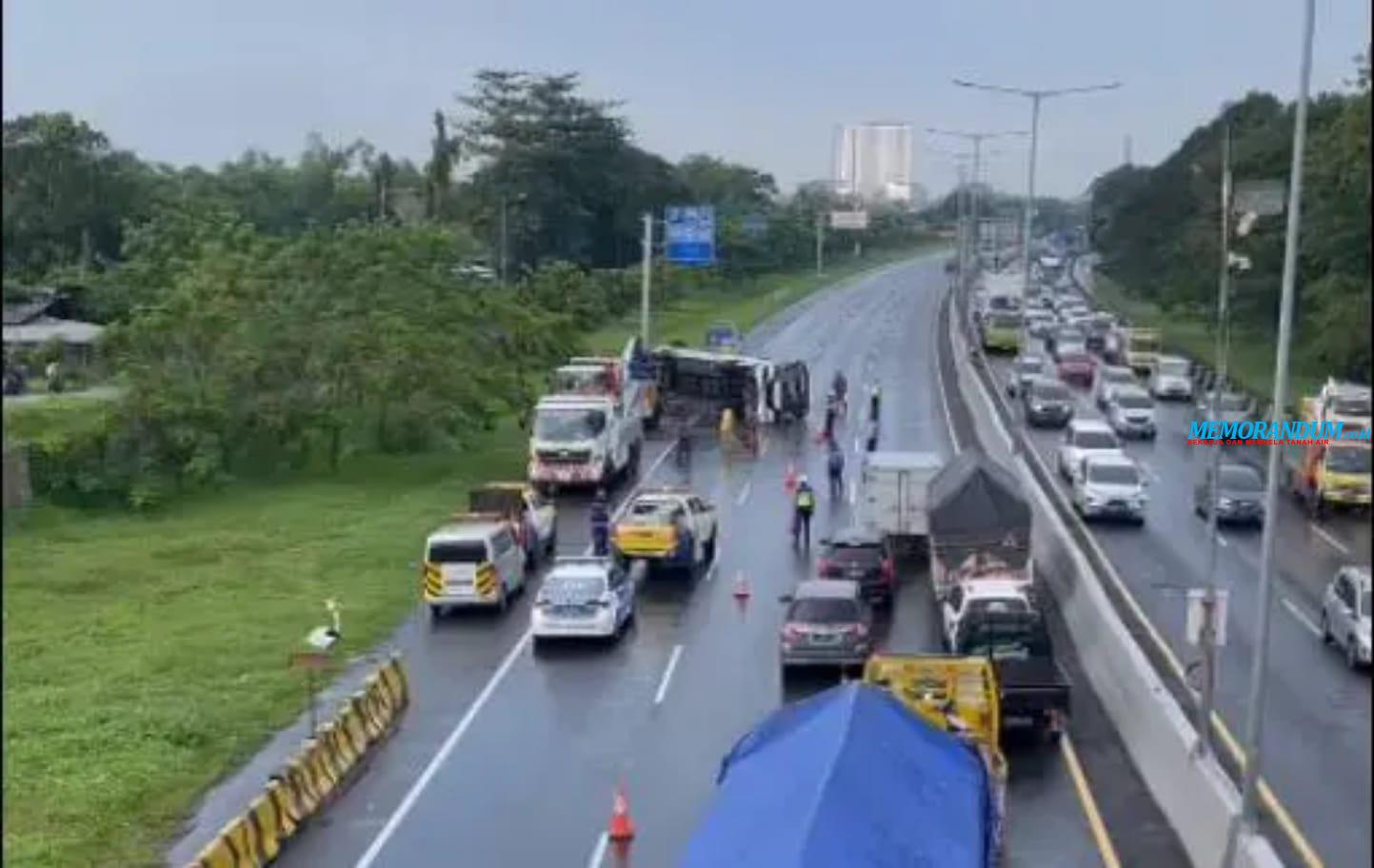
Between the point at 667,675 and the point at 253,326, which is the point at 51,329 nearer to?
the point at 253,326

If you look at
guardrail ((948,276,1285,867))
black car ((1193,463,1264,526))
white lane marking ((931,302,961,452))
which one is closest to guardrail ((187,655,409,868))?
guardrail ((948,276,1285,867))

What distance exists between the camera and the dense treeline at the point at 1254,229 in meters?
25.5

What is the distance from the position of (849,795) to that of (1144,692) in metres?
9.39

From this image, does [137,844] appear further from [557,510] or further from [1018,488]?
[557,510]

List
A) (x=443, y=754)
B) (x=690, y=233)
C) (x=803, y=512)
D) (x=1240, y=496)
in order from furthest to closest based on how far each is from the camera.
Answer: (x=690, y=233)
(x=1240, y=496)
(x=803, y=512)
(x=443, y=754)

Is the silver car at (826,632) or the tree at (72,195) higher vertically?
the tree at (72,195)

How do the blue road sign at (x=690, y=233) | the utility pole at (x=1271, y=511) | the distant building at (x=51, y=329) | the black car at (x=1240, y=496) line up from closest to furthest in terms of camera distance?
1. the utility pole at (x=1271, y=511)
2. the black car at (x=1240, y=496)
3. the distant building at (x=51, y=329)
4. the blue road sign at (x=690, y=233)

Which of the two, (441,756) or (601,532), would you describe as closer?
(441,756)

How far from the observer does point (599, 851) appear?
2069 cm

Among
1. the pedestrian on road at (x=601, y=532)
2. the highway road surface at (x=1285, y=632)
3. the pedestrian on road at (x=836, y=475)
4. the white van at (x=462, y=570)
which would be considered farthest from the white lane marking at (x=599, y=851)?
the pedestrian on road at (x=836, y=475)

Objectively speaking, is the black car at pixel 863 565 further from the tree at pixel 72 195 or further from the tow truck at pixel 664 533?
the tree at pixel 72 195

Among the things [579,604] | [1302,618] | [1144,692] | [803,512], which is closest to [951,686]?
[1144,692]

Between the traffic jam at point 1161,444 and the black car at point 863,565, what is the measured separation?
18.9 feet

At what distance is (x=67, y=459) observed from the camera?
4691 cm
